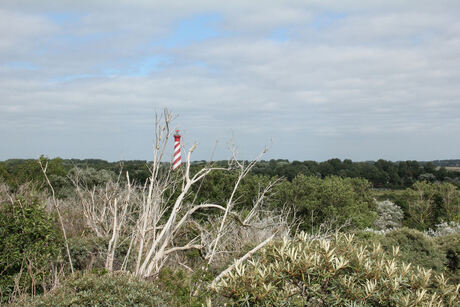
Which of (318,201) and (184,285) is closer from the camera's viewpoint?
(184,285)

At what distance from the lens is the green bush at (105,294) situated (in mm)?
4059

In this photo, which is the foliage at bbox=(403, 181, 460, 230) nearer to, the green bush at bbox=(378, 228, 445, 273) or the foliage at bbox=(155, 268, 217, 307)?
the green bush at bbox=(378, 228, 445, 273)

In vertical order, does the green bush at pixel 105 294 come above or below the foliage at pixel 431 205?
above

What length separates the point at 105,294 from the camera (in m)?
4.15

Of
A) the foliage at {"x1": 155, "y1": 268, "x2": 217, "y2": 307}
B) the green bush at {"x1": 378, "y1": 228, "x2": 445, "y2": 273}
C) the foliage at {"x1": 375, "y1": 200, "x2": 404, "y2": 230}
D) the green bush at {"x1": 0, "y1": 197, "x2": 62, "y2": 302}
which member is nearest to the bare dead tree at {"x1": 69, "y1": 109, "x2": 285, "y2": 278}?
the foliage at {"x1": 155, "y1": 268, "x2": 217, "y2": 307}

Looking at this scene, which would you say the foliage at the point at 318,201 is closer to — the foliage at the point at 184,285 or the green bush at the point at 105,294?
the foliage at the point at 184,285

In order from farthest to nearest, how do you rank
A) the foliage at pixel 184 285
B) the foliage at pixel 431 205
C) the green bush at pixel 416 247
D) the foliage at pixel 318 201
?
1. the foliage at pixel 431 205
2. the foliage at pixel 318 201
3. the green bush at pixel 416 247
4. the foliage at pixel 184 285

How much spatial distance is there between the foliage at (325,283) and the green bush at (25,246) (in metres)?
4.38

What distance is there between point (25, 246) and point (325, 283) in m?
5.31

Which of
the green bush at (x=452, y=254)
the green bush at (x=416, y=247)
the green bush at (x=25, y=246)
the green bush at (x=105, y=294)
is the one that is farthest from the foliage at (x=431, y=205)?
the green bush at (x=105, y=294)

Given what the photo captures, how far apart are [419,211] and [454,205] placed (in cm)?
264

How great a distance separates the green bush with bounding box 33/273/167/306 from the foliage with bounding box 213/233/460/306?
1.22 meters

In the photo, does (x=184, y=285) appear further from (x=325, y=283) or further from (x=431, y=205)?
(x=431, y=205)

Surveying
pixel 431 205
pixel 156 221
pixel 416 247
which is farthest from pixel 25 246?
pixel 431 205
